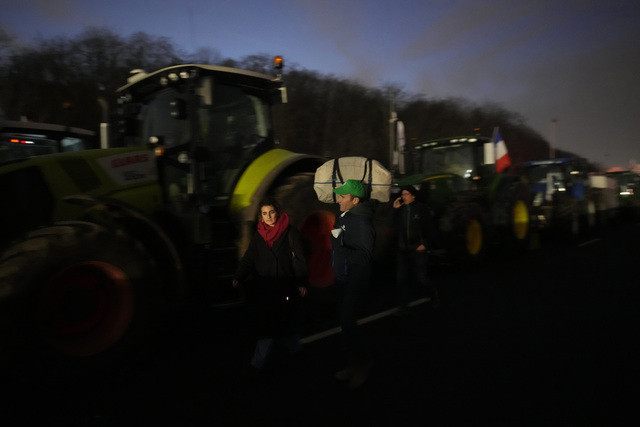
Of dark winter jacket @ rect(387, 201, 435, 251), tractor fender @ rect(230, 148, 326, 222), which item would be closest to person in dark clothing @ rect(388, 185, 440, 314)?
dark winter jacket @ rect(387, 201, 435, 251)

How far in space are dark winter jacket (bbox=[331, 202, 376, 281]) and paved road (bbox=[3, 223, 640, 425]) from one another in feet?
2.89

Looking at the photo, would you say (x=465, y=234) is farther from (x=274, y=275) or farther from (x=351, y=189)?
(x=274, y=275)

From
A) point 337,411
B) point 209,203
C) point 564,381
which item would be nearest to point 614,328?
point 564,381

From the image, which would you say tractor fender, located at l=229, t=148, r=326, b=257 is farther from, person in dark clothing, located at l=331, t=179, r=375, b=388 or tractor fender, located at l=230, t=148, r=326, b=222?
person in dark clothing, located at l=331, t=179, r=375, b=388

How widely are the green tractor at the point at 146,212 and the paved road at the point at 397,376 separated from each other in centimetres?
44

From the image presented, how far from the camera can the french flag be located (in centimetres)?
1126

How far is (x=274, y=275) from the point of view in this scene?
4.29 meters

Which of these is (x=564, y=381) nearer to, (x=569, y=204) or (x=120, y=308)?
(x=120, y=308)

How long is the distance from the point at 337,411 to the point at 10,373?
7.58ft

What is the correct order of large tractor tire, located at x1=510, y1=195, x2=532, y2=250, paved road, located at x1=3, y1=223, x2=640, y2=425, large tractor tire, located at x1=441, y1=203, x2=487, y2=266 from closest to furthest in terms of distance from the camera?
paved road, located at x1=3, y1=223, x2=640, y2=425 → large tractor tire, located at x1=441, y1=203, x2=487, y2=266 → large tractor tire, located at x1=510, y1=195, x2=532, y2=250

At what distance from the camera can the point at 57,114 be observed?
2150 cm

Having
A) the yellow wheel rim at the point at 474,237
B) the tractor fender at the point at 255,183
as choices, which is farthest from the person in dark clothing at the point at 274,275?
the yellow wheel rim at the point at 474,237

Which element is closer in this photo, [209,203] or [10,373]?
[10,373]

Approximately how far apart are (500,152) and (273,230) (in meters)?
8.36
